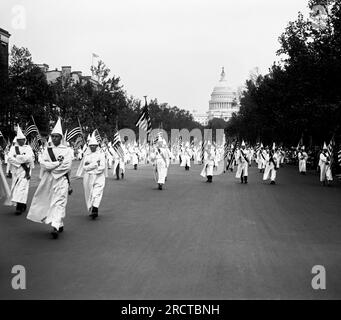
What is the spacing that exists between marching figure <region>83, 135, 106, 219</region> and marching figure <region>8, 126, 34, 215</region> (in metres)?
1.33

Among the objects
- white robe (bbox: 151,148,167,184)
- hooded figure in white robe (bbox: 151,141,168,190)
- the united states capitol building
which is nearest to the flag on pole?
hooded figure in white robe (bbox: 151,141,168,190)

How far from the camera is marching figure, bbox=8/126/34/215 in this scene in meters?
12.2

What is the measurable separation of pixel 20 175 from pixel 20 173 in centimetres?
5

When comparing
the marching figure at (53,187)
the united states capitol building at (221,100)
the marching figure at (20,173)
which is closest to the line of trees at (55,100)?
the marching figure at (20,173)

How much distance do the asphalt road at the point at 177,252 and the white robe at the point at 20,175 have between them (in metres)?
0.50

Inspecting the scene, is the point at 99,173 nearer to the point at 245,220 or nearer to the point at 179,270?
the point at 245,220

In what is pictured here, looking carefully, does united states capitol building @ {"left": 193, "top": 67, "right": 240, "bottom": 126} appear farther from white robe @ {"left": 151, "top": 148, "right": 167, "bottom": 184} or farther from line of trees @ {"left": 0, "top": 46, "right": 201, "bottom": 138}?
white robe @ {"left": 151, "top": 148, "right": 167, "bottom": 184}

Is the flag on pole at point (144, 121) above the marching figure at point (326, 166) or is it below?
above

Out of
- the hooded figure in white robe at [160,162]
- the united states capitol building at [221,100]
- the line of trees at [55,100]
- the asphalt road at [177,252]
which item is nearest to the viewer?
the asphalt road at [177,252]

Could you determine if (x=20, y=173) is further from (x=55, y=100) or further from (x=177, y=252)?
(x=55, y=100)

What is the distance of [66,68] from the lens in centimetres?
7869

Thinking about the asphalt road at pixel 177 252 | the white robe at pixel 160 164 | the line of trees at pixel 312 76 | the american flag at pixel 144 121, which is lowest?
the asphalt road at pixel 177 252

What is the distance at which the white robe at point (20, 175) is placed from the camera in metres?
12.1

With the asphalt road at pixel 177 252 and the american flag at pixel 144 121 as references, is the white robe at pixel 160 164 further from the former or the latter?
the american flag at pixel 144 121
